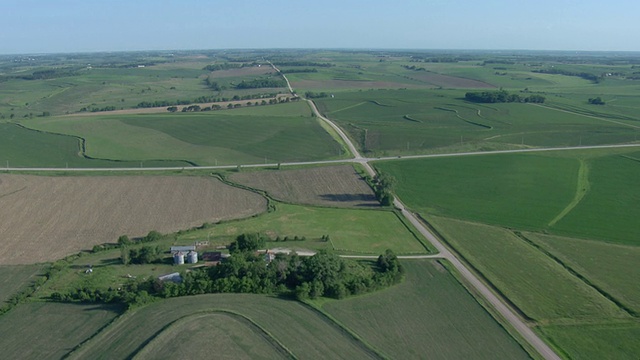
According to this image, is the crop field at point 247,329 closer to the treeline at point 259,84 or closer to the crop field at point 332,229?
the crop field at point 332,229

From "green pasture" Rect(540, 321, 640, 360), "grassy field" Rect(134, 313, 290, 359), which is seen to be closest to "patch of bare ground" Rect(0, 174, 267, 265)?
"grassy field" Rect(134, 313, 290, 359)

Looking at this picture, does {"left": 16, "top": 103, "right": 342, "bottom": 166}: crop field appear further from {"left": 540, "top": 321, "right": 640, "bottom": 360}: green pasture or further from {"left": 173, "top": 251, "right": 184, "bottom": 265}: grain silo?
{"left": 540, "top": 321, "right": 640, "bottom": 360}: green pasture

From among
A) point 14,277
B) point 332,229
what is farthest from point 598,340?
point 14,277

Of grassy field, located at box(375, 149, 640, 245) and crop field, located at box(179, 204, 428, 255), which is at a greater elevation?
grassy field, located at box(375, 149, 640, 245)

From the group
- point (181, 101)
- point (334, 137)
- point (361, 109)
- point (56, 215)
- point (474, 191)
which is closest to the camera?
point (56, 215)

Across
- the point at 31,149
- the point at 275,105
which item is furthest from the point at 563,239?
the point at 275,105

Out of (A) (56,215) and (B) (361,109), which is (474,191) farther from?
(B) (361,109)

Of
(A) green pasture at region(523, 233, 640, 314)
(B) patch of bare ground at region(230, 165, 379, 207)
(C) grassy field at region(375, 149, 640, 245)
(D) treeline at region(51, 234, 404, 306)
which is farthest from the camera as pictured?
(B) patch of bare ground at region(230, 165, 379, 207)
